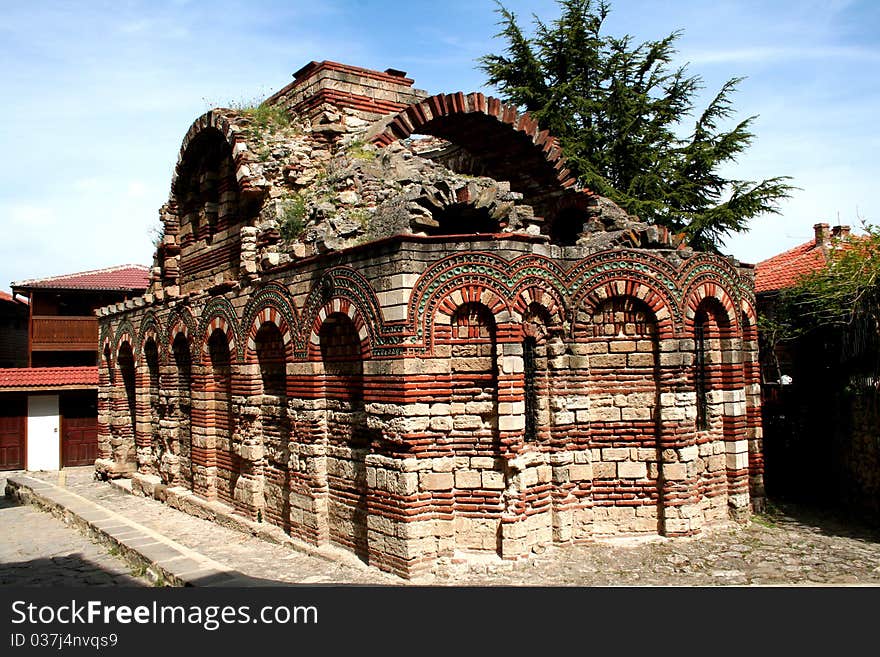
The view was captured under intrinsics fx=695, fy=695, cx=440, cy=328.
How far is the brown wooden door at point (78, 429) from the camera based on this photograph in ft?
70.5

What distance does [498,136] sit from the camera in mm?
11344

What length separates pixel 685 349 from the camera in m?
8.73

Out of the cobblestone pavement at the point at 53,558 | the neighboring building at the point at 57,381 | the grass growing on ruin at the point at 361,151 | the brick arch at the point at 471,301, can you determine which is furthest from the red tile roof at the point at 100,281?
the brick arch at the point at 471,301

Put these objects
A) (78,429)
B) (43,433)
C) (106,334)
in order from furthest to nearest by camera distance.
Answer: (78,429)
(43,433)
(106,334)

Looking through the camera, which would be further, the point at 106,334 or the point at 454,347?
the point at 106,334

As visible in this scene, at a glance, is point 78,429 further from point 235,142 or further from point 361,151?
point 361,151

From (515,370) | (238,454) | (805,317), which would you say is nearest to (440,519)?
(515,370)

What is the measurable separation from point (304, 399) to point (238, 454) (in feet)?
8.04

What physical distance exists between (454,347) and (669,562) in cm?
346

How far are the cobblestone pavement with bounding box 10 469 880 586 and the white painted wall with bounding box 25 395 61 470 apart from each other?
45.4 ft

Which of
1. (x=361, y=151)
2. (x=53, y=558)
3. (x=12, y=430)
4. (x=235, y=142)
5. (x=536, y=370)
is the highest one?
(x=235, y=142)

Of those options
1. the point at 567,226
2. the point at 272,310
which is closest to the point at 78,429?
the point at 272,310

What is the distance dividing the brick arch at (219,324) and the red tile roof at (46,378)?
11.0 metres

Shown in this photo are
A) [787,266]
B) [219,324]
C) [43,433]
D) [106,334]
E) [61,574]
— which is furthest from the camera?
[43,433]
